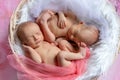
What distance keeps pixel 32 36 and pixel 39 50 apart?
0.05 m

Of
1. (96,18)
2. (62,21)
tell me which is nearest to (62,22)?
(62,21)

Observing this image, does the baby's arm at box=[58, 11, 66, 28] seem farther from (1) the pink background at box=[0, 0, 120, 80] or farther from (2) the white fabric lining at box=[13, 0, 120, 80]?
(1) the pink background at box=[0, 0, 120, 80]

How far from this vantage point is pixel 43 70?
957 mm

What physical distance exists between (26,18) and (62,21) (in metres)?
0.12

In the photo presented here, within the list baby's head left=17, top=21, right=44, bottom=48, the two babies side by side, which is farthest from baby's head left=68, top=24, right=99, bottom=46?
baby's head left=17, top=21, right=44, bottom=48

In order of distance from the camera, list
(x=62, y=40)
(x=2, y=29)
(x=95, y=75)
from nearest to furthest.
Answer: (x=95, y=75)
(x=62, y=40)
(x=2, y=29)

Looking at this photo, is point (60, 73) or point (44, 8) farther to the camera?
point (44, 8)

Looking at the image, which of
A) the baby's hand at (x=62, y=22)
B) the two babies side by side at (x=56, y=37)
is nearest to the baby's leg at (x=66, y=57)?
the two babies side by side at (x=56, y=37)

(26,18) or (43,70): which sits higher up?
(26,18)

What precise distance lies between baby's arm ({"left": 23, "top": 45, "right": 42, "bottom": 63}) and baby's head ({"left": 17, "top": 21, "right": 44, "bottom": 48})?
0.05 ft

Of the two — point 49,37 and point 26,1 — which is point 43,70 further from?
point 26,1

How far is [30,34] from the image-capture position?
981 mm

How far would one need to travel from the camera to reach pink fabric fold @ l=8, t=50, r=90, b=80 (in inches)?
37.4

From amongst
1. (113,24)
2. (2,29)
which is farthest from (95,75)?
(2,29)
